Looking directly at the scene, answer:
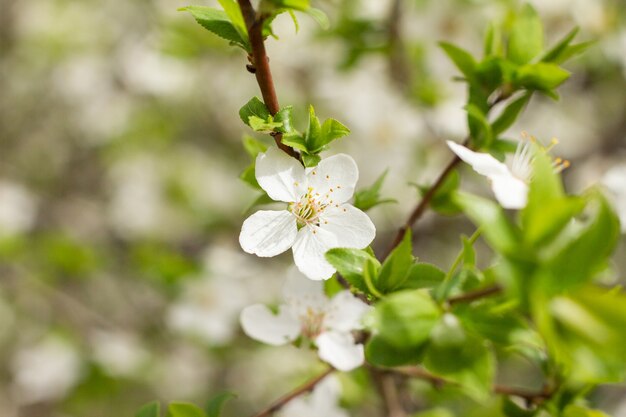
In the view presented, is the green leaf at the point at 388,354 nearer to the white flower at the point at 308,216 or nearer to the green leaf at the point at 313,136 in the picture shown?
the white flower at the point at 308,216

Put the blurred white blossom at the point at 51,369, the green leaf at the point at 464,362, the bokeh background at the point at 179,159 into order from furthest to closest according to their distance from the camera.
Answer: the blurred white blossom at the point at 51,369 → the bokeh background at the point at 179,159 → the green leaf at the point at 464,362

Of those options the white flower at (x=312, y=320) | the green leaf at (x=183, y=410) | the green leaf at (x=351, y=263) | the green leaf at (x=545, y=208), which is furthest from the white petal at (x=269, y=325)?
the green leaf at (x=545, y=208)

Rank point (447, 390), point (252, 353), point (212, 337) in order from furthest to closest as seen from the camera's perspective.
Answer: point (252, 353) → point (212, 337) → point (447, 390)

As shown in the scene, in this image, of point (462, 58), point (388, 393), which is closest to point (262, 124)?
point (462, 58)

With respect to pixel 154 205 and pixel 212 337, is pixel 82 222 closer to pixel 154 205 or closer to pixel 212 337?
pixel 154 205

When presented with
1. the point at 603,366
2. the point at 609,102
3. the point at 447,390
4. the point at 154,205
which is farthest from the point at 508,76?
the point at 154,205

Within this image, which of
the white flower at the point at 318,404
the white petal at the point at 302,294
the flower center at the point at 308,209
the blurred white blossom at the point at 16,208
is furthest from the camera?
the blurred white blossom at the point at 16,208

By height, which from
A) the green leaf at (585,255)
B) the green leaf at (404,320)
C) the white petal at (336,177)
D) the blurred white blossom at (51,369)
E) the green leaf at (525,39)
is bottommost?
the blurred white blossom at (51,369)

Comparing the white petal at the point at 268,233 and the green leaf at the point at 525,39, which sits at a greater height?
the green leaf at the point at 525,39
